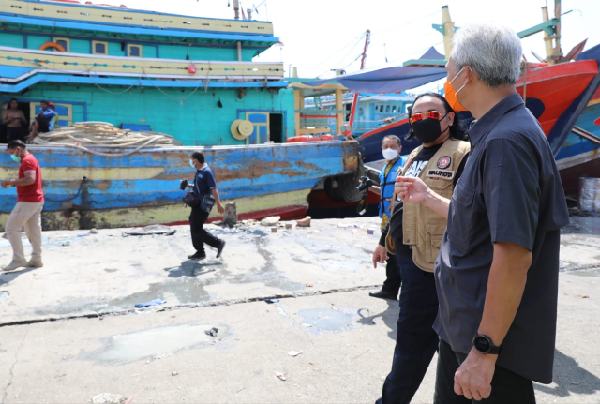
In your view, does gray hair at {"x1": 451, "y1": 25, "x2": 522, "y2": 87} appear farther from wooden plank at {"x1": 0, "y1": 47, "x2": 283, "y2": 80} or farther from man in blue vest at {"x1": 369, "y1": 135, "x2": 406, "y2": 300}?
wooden plank at {"x1": 0, "y1": 47, "x2": 283, "y2": 80}

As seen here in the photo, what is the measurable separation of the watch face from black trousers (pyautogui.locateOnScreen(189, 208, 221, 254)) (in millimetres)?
5035

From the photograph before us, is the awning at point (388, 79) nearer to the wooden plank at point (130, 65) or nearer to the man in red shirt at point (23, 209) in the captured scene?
the wooden plank at point (130, 65)

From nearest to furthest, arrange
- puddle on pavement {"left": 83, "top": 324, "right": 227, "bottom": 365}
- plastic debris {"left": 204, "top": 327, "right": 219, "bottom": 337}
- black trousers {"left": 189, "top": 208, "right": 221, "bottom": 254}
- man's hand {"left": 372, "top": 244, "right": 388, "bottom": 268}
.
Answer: man's hand {"left": 372, "top": 244, "right": 388, "bottom": 268} → puddle on pavement {"left": 83, "top": 324, "right": 227, "bottom": 365} → plastic debris {"left": 204, "top": 327, "right": 219, "bottom": 337} → black trousers {"left": 189, "top": 208, "right": 221, "bottom": 254}

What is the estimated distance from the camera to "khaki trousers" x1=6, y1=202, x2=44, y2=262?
17.9 feet

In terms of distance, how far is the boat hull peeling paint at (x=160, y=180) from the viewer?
971 centimetres

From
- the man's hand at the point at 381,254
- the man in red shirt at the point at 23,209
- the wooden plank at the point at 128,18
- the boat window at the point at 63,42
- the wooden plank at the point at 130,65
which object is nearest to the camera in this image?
the man's hand at the point at 381,254

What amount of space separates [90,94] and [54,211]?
4310 mm

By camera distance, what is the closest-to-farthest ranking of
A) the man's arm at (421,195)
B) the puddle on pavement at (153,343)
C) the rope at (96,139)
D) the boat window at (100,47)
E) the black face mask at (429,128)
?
the man's arm at (421,195) → the black face mask at (429,128) → the puddle on pavement at (153,343) → the rope at (96,139) → the boat window at (100,47)

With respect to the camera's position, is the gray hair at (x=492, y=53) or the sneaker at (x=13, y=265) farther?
the sneaker at (x=13, y=265)

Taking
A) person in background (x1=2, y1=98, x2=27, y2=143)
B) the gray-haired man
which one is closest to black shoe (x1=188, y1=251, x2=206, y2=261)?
the gray-haired man

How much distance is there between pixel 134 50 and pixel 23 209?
9707 mm

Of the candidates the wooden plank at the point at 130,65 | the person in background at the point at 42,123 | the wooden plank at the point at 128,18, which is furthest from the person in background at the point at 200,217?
the wooden plank at the point at 128,18

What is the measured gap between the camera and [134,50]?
549 inches

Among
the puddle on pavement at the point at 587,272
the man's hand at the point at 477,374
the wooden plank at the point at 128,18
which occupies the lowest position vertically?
the puddle on pavement at the point at 587,272
